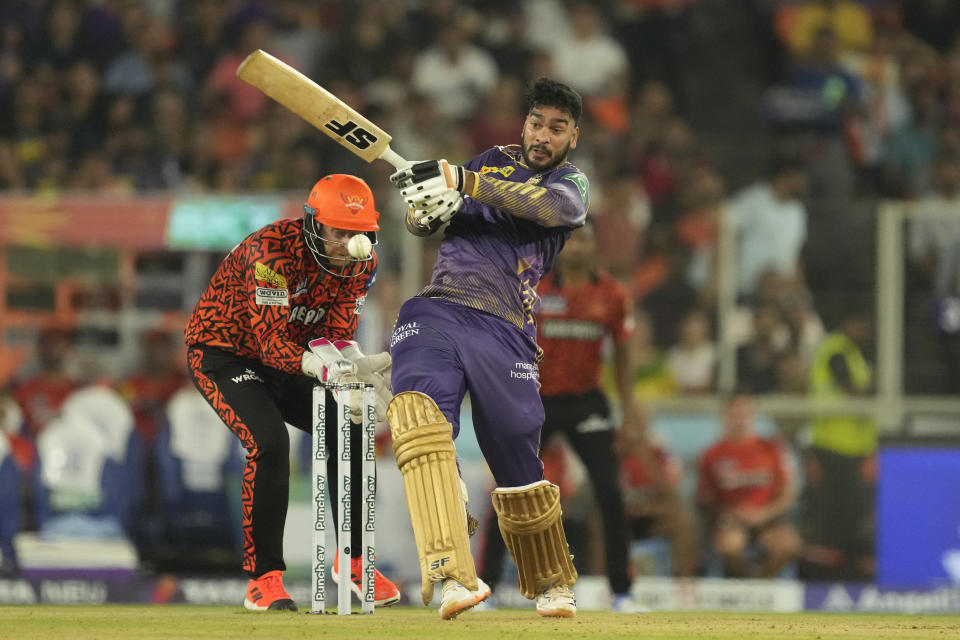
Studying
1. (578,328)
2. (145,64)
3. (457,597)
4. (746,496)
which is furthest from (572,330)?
(145,64)

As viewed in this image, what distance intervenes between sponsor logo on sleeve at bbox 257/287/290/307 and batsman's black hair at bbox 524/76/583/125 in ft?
4.36

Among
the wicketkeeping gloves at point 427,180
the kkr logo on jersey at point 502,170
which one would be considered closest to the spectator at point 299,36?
the kkr logo on jersey at point 502,170

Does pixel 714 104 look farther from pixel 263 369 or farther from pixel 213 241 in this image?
pixel 263 369

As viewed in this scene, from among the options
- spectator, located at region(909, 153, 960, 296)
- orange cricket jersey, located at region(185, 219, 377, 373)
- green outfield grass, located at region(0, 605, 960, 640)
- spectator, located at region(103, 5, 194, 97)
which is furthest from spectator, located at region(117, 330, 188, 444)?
spectator, located at region(909, 153, 960, 296)

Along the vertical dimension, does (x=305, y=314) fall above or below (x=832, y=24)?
below

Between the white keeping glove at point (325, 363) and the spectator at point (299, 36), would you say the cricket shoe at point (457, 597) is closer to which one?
the white keeping glove at point (325, 363)

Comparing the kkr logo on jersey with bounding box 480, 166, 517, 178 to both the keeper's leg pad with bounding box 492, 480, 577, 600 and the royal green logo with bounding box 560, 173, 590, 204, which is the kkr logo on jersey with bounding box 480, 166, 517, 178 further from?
the keeper's leg pad with bounding box 492, 480, 577, 600

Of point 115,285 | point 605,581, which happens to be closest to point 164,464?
point 115,285

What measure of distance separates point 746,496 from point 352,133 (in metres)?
5.25

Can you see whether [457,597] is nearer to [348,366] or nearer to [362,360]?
[348,366]

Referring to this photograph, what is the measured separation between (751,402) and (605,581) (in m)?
1.71

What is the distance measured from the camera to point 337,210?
6.88 metres

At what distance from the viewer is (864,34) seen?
15.2 meters

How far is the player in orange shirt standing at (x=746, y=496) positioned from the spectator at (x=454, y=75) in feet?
14.7
